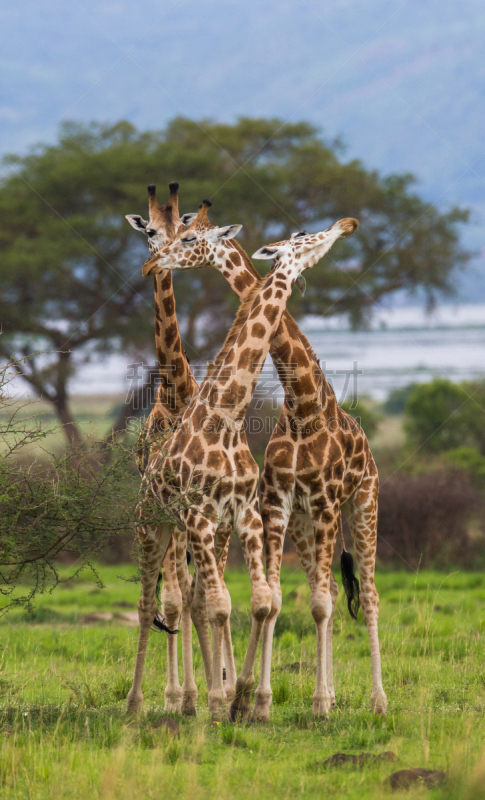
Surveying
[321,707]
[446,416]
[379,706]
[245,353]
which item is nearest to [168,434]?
[245,353]

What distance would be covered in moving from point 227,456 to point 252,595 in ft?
3.01

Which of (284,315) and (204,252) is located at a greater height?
(204,252)

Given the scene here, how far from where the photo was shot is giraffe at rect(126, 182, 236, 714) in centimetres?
624

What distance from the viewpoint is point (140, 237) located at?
19.5 m

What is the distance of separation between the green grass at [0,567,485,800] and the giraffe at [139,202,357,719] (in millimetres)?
563

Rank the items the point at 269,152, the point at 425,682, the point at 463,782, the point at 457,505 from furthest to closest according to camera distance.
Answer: the point at 269,152 → the point at 457,505 → the point at 425,682 → the point at 463,782

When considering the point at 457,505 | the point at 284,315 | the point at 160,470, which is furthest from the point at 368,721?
the point at 457,505

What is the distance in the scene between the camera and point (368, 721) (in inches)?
226

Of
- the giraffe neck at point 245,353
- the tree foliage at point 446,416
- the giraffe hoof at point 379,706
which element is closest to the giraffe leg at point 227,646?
the giraffe neck at point 245,353

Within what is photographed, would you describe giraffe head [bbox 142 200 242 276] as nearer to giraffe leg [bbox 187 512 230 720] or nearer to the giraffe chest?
the giraffe chest

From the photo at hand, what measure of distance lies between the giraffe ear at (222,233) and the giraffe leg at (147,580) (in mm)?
2158

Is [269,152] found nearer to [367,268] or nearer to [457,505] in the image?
[367,268]

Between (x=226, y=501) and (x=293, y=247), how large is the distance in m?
1.95

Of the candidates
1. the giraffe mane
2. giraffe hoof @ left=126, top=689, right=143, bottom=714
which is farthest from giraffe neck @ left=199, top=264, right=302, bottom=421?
giraffe hoof @ left=126, top=689, right=143, bottom=714
